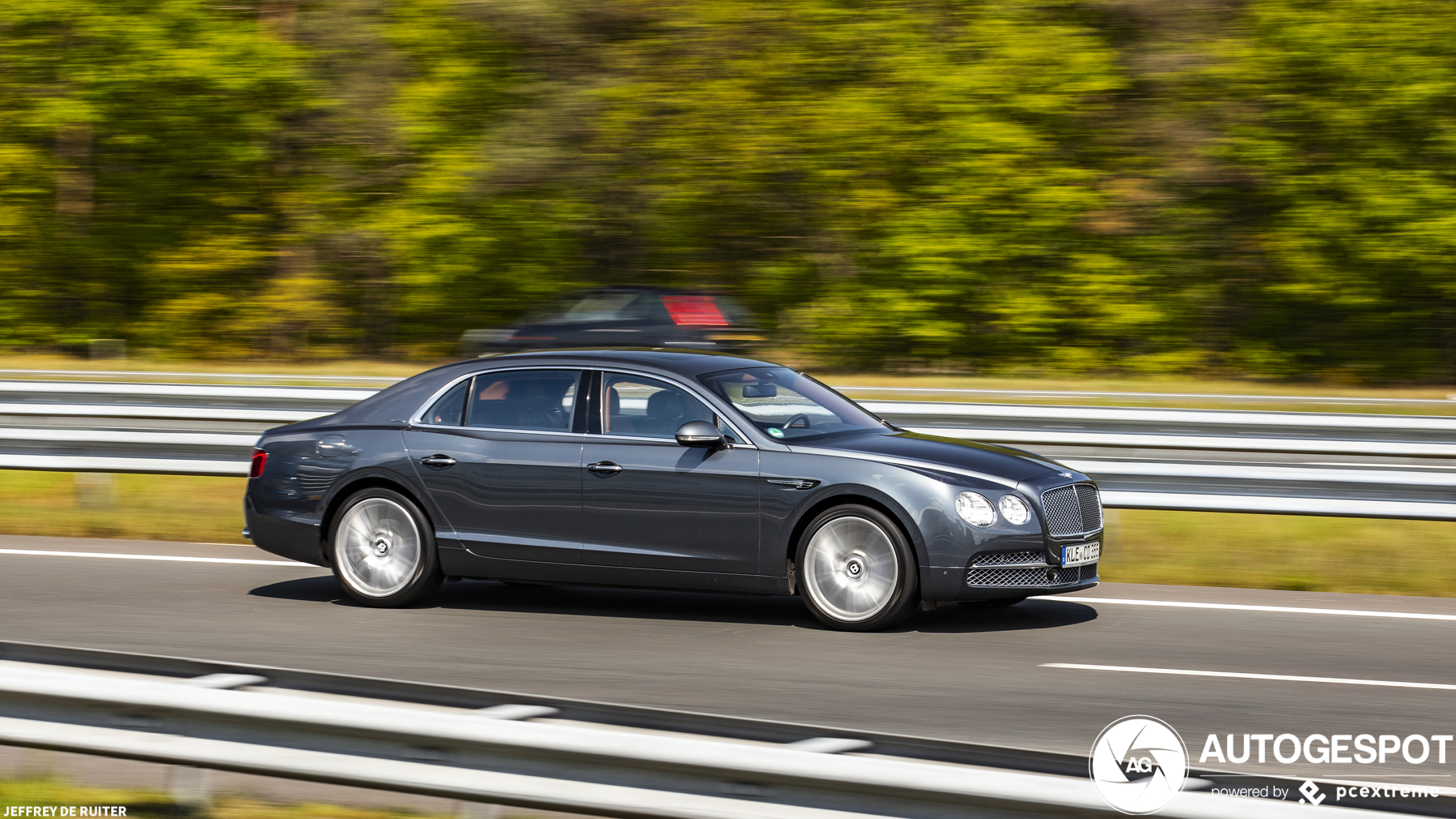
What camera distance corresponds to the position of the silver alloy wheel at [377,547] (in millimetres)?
9367

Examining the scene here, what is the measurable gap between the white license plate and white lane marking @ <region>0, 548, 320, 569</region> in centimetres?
523

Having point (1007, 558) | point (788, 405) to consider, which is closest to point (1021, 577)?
point (1007, 558)

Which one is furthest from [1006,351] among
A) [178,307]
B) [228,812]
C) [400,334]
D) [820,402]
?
[228,812]

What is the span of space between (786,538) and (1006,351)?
21802 mm

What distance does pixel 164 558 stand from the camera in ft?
36.7

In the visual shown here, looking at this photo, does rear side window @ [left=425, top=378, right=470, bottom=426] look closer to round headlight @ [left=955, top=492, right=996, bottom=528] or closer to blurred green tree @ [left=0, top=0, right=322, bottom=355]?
round headlight @ [left=955, top=492, right=996, bottom=528]

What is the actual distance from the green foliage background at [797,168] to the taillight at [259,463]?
20.6 metres

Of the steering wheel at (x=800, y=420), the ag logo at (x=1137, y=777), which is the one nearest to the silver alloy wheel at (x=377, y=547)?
the steering wheel at (x=800, y=420)

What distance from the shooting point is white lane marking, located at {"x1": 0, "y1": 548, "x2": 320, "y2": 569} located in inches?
438

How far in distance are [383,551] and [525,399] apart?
1215mm

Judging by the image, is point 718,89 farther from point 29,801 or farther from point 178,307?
point 29,801

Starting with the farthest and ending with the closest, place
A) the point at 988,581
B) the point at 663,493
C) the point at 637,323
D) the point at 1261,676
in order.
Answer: the point at 637,323, the point at 663,493, the point at 988,581, the point at 1261,676

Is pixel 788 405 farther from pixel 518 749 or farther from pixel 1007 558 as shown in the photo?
pixel 518 749

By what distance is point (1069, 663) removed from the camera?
770cm
